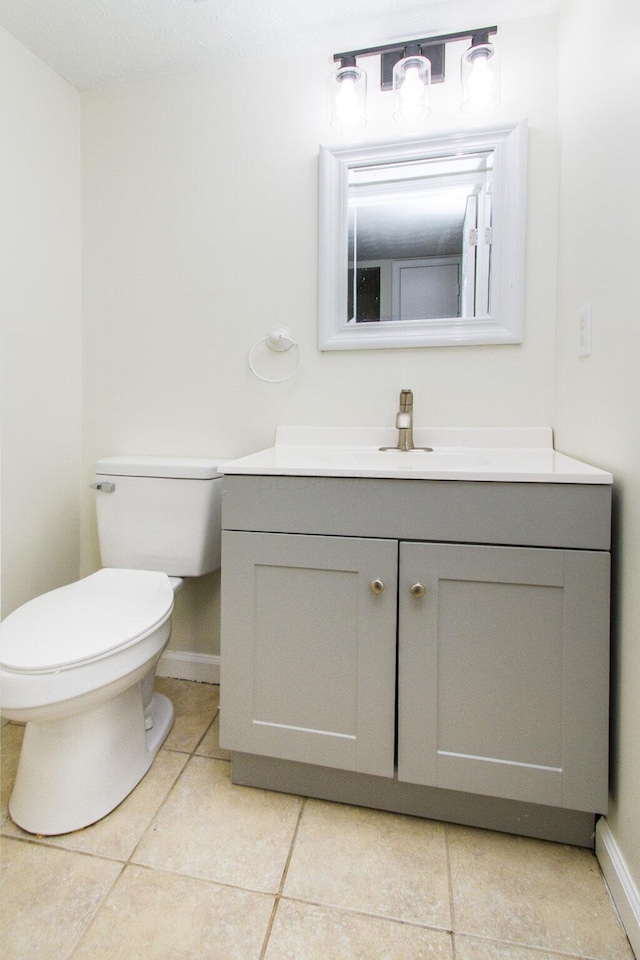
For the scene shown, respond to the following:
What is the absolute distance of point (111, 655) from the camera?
1.07m

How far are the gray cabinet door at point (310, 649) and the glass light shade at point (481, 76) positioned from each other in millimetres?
1304

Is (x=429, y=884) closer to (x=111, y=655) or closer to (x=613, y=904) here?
(x=613, y=904)

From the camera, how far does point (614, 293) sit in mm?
1054

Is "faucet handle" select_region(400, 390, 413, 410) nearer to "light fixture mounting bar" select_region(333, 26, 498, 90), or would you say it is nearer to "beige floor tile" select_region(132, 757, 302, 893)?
"light fixture mounting bar" select_region(333, 26, 498, 90)

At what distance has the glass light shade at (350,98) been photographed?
145 centimetres

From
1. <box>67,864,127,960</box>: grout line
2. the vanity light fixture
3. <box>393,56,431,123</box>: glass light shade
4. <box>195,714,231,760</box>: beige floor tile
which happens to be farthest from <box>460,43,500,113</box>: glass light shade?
<box>67,864,127,960</box>: grout line

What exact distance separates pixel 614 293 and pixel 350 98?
100 cm

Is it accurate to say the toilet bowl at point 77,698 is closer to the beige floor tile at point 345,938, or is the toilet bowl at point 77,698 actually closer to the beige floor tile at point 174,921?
the beige floor tile at point 174,921

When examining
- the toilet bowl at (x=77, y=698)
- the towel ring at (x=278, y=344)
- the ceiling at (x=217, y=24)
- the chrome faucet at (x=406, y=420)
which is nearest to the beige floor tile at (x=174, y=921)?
the toilet bowl at (x=77, y=698)

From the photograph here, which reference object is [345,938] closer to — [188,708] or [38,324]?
[188,708]

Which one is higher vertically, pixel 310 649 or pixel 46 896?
pixel 310 649

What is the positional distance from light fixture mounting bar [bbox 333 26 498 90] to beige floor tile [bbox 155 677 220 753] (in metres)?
2.00

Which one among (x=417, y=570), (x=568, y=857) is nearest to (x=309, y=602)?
(x=417, y=570)

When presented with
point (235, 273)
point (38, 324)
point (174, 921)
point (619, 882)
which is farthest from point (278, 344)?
point (619, 882)
